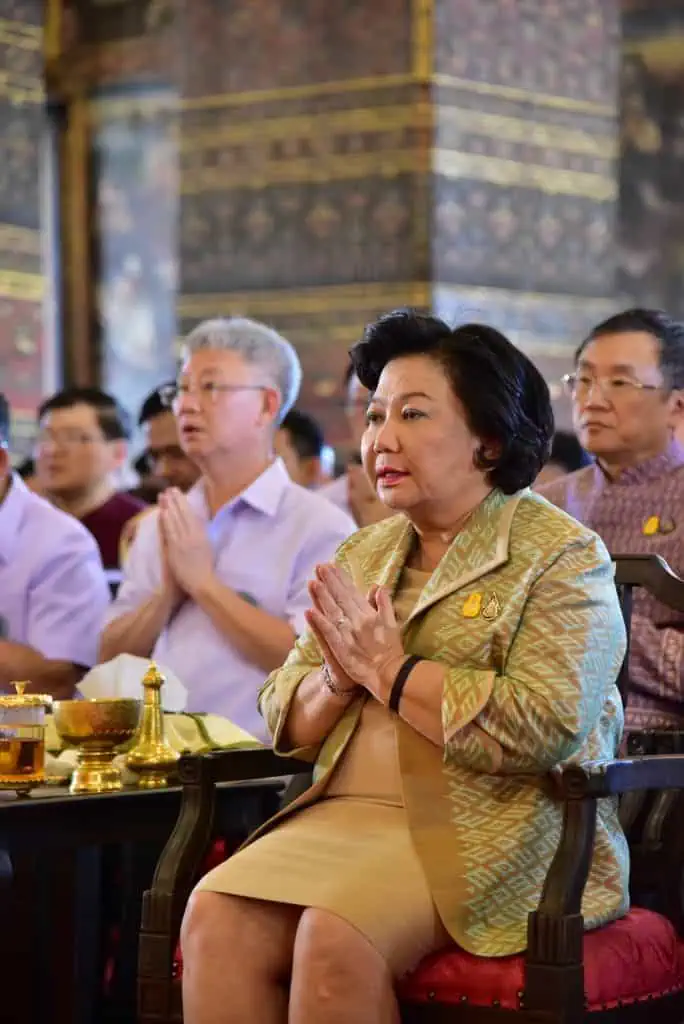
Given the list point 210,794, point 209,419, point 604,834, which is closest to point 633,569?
point 604,834

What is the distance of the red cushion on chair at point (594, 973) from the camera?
106 inches

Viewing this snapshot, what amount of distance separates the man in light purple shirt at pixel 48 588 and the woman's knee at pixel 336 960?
1890 mm

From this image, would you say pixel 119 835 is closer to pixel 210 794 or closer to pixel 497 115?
pixel 210 794

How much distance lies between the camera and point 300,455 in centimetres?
633

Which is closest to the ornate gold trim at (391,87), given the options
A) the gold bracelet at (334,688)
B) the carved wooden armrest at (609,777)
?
the gold bracelet at (334,688)

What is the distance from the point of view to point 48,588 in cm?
458

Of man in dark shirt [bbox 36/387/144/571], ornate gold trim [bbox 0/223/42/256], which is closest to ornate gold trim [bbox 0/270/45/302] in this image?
ornate gold trim [bbox 0/223/42/256]

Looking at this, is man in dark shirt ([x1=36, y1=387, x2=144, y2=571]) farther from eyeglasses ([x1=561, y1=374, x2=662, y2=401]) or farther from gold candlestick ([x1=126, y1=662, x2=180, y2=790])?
gold candlestick ([x1=126, y1=662, x2=180, y2=790])

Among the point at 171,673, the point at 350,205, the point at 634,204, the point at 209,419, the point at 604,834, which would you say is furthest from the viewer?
the point at 634,204

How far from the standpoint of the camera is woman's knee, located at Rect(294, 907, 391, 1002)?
2.66m

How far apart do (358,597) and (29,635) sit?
6.01 ft

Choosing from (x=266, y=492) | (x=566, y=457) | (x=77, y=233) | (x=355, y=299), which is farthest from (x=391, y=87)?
(x=266, y=492)

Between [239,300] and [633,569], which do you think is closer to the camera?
[633,569]

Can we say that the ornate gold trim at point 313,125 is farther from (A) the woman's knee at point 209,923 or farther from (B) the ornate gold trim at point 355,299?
(A) the woman's knee at point 209,923
